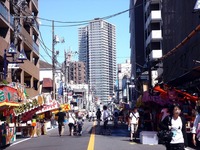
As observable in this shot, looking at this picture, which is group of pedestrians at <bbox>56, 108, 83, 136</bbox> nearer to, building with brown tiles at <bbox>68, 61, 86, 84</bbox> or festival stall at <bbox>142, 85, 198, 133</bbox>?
festival stall at <bbox>142, 85, 198, 133</bbox>

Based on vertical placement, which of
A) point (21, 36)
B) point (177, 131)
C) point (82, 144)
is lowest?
point (82, 144)

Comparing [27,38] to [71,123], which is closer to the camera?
[71,123]

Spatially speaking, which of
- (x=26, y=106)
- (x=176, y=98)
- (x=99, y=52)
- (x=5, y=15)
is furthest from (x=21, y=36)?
(x=99, y=52)

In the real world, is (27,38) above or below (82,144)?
above

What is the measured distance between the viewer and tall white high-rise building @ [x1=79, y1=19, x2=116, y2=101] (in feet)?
412

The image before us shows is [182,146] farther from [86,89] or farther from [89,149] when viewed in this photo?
[86,89]

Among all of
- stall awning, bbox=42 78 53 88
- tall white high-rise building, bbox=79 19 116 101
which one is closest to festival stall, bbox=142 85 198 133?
stall awning, bbox=42 78 53 88

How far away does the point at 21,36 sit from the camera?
42312 millimetres

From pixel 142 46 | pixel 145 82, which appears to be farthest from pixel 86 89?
pixel 145 82

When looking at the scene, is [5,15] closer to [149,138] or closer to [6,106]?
[6,106]

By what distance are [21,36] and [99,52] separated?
9652 centimetres

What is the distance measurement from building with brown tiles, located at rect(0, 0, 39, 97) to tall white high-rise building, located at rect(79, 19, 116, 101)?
4843cm

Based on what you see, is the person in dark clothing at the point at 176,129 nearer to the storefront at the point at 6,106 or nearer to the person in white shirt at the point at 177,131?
the person in white shirt at the point at 177,131

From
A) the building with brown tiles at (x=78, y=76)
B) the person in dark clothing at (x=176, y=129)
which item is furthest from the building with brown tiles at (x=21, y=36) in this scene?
the building with brown tiles at (x=78, y=76)
